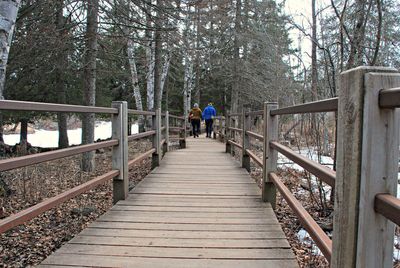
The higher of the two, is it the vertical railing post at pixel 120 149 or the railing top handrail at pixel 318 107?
the railing top handrail at pixel 318 107

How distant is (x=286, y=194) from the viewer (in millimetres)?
3207

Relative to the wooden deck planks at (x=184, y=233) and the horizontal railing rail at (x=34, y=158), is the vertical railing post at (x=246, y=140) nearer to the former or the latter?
the wooden deck planks at (x=184, y=233)

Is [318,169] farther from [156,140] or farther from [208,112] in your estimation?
[208,112]

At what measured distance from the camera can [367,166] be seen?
1538 mm

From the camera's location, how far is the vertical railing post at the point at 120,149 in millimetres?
4242

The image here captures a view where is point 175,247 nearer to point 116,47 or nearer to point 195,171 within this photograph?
point 195,171

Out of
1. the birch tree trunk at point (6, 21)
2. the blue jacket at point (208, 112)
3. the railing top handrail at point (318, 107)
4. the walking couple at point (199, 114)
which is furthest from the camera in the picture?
the blue jacket at point (208, 112)

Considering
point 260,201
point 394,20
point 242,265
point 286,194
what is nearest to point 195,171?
point 260,201

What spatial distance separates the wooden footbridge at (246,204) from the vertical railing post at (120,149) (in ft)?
0.04

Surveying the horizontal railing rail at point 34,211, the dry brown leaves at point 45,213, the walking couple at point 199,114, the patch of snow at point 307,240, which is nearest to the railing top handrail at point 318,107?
the patch of snow at point 307,240

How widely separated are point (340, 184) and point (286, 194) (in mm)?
1455

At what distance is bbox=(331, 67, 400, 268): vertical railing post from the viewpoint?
1523 millimetres

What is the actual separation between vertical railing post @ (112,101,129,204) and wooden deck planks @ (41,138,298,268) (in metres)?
0.21

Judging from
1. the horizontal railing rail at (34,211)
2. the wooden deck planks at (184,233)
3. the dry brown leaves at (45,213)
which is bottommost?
the dry brown leaves at (45,213)
